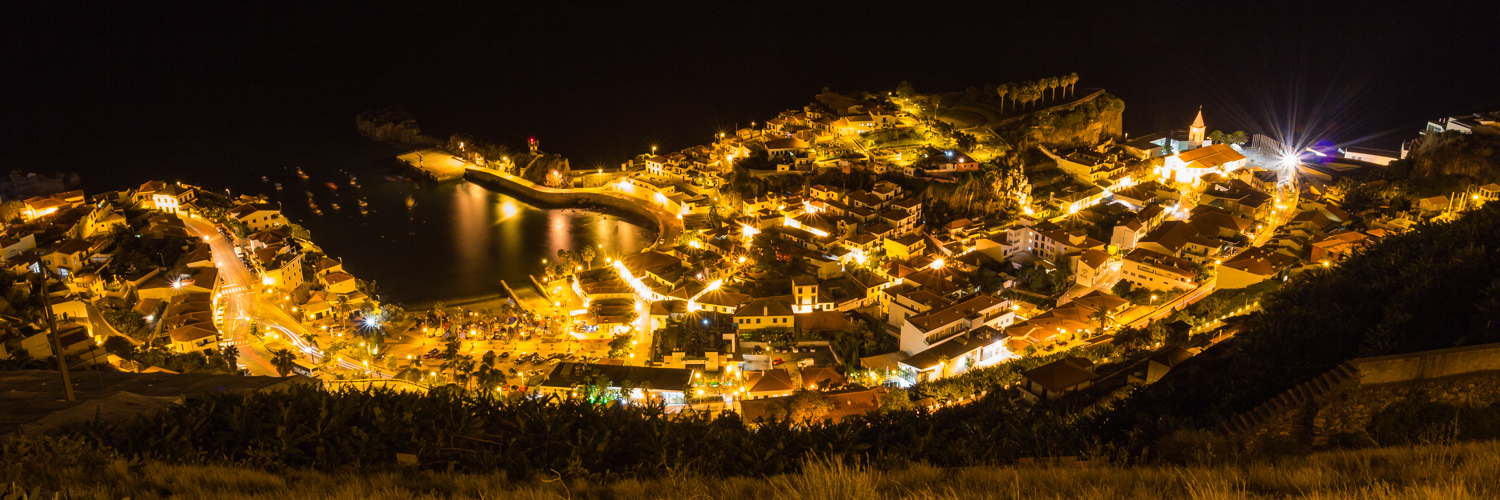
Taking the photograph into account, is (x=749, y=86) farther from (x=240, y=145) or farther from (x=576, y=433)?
(x=576, y=433)

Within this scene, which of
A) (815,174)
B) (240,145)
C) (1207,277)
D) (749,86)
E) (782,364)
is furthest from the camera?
(749,86)

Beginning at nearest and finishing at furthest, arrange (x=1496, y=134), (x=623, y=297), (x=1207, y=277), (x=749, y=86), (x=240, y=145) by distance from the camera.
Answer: (x=1207, y=277) → (x=623, y=297) → (x=1496, y=134) → (x=240, y=145) → (x=749, y=86)

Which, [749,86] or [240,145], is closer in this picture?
[240,145]

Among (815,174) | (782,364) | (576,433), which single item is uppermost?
(815,174)

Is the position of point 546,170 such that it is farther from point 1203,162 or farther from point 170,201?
point 1203,162

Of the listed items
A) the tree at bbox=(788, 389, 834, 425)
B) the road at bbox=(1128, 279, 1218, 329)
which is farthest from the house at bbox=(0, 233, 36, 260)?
the road at bbox=(1128, 279, 1218, 329)

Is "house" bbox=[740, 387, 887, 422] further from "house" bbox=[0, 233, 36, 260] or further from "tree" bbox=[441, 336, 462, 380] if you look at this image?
"house" bbox=[0, 233, 36, 260]

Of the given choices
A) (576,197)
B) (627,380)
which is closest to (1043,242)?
(627,380)

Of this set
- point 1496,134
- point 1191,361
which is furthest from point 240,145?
point 1496,134

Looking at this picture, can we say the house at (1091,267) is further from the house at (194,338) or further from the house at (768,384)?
the house at (194,338)
